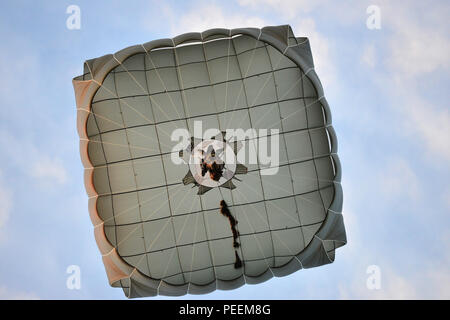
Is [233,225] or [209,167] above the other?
[209,167]

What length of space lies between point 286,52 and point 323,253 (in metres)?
6.20

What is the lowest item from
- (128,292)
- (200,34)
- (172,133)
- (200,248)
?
(128,292)

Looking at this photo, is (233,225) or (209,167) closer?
(233,225)

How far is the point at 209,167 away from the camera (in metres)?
13.5

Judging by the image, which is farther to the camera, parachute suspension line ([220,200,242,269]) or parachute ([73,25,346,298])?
parachute suspension line ([220,200,242,269])

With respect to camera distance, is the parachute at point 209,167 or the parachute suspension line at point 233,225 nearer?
the parachute at point 209,167

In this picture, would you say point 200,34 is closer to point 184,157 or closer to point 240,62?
point 240,62

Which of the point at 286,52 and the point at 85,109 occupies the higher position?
the point at 286,52

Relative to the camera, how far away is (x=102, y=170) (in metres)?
13.4

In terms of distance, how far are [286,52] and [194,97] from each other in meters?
3.09

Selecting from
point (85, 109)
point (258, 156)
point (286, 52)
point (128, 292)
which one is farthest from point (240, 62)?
point (128, 292)

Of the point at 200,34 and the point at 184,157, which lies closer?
the point at 200,34

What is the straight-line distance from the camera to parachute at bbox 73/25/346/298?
43.1ft

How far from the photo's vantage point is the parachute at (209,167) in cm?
1315
